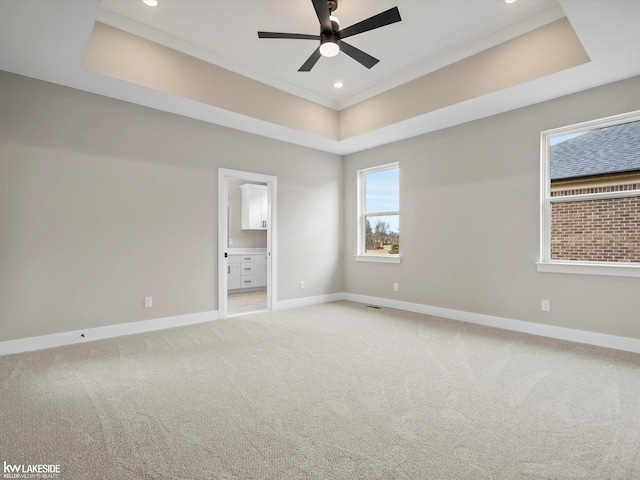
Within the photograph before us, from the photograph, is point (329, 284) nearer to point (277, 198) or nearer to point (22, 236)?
point (277, 198)

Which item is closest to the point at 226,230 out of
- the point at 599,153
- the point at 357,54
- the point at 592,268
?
the point at 357,54

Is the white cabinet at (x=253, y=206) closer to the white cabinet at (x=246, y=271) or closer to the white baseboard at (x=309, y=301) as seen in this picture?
the white cabinet at (x=246, y=271)

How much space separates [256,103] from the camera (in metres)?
4.34

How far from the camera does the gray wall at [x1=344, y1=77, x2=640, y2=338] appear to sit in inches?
135

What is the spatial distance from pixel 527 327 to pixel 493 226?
4.23 feet

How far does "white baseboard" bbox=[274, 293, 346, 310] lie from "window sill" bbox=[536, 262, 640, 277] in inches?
130

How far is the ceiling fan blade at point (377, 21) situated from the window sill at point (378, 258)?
339cm

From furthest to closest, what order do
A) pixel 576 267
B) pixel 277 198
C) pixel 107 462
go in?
pixel 277 198 → pixel 576 267 → pixel 107 462

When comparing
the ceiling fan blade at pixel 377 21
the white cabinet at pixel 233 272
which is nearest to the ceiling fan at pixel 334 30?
the ceiling fan blade at pixel 377 21

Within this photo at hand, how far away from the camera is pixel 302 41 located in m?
3.62

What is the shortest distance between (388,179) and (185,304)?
12.3 ft

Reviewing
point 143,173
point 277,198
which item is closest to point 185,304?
point 143,173

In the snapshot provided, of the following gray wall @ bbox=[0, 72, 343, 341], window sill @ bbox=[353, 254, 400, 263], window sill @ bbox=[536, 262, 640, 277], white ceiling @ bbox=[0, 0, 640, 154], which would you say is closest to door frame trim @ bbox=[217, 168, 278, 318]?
gray wall @ bbox=[0, 72, 343, 341]

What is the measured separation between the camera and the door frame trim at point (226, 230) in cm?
461
